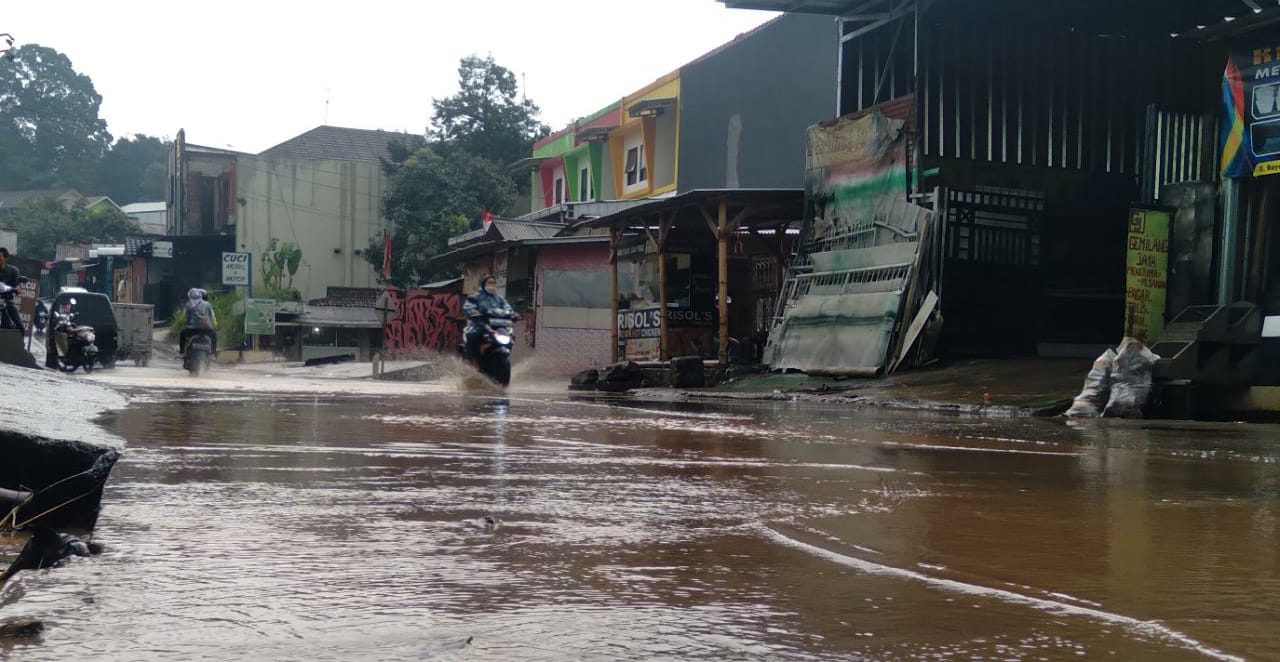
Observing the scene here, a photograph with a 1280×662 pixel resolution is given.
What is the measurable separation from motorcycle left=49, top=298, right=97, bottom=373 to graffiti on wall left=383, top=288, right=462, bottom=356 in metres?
16.0

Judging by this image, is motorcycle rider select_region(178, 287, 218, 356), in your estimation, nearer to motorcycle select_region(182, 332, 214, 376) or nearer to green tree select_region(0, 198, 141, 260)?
motorcycle select_region(182, 332, 214, 376)

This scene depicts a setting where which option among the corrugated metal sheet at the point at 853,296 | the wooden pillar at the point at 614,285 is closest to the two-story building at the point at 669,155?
the wooden pillar at the point at 614,285

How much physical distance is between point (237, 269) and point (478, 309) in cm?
2572

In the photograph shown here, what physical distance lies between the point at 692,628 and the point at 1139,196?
17.2m

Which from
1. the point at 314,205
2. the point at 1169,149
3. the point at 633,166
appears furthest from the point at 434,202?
the point at 1169,149

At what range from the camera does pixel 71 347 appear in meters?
20.1

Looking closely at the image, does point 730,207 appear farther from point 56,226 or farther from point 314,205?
point 56,226

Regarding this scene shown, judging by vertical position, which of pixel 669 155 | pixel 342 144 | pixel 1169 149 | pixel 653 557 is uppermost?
pixel 342 144

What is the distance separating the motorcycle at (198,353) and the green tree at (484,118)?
103 ft

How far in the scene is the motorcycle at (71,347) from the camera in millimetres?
20062

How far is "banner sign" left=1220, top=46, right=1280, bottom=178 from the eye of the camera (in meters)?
12.2

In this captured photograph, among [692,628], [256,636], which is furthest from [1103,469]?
[256,636]

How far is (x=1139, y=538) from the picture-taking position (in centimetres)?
339

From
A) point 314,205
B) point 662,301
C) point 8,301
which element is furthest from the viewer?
point 314,205
